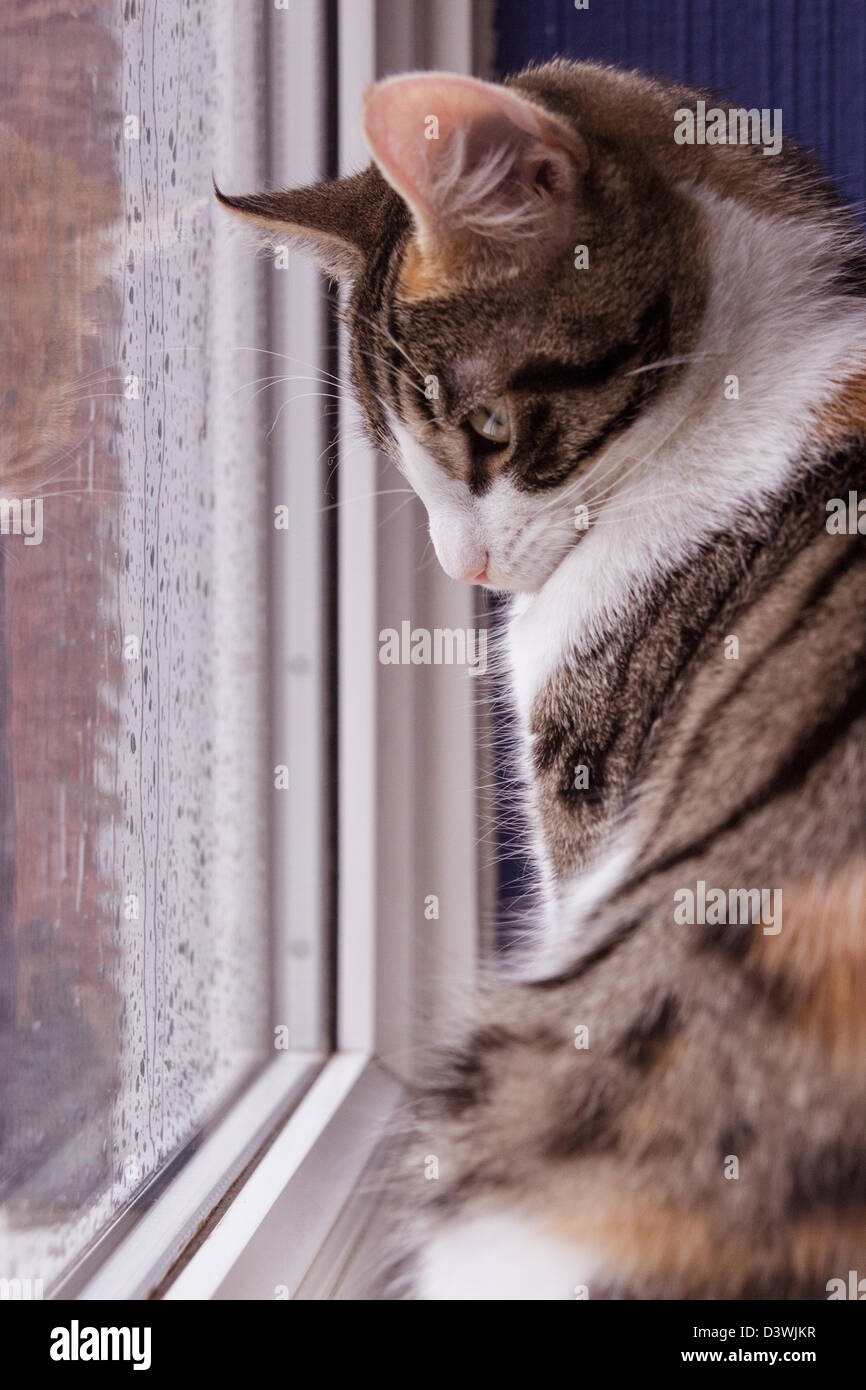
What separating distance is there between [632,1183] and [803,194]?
0.66 meters

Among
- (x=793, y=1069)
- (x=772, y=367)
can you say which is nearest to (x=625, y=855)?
(x=793, y=1069)

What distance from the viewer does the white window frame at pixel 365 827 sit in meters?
0.88

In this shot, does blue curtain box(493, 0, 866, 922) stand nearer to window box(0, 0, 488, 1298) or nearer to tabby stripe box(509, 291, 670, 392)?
window box(0, 0, 488, 1298)

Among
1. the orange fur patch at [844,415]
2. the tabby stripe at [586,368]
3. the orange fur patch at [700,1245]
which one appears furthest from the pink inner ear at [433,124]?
the orange fur patch at [700,1245]

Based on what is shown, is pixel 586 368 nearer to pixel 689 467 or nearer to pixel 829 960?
pixel 689 467

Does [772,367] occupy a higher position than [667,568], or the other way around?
[772,367]

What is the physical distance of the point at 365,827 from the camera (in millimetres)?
1103

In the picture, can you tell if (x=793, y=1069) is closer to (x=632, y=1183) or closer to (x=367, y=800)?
(x=632, y=1183)

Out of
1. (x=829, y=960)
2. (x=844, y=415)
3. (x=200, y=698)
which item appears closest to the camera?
(x=829, y=960)

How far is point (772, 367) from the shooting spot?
72cm

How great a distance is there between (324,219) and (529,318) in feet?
0.61

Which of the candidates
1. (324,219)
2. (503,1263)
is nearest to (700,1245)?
(503,1263)

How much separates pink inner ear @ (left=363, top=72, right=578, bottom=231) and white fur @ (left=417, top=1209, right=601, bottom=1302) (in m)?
0.59
